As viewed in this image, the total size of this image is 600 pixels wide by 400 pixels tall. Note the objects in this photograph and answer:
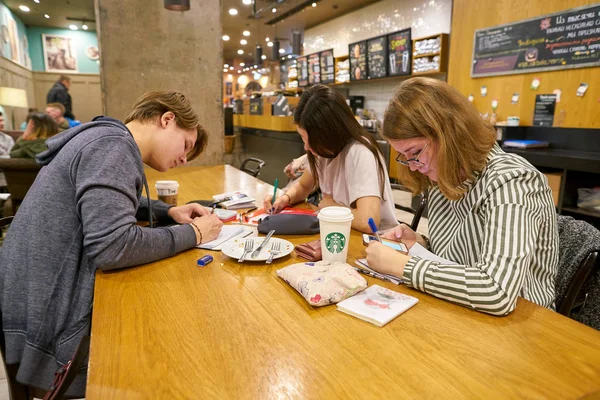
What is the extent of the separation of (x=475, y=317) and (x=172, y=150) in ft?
3.90

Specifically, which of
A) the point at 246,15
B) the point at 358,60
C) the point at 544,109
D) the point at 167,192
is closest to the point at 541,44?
the point at 544,109

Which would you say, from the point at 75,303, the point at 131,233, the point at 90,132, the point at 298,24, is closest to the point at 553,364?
the point at 131,233

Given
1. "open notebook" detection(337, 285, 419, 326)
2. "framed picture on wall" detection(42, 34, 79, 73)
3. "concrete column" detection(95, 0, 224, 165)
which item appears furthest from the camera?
"framed picture on wall" detection(42, 34, 79, 73)

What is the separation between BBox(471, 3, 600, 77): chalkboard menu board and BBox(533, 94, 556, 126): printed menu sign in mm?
312

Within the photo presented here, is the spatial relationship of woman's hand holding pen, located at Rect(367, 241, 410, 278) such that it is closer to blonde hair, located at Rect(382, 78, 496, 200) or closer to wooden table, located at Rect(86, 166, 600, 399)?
wooden table, located at Rect(86, 166, 600, 399)

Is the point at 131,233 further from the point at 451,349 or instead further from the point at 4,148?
the point at 4,148

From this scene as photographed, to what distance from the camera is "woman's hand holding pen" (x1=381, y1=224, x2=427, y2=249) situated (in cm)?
158

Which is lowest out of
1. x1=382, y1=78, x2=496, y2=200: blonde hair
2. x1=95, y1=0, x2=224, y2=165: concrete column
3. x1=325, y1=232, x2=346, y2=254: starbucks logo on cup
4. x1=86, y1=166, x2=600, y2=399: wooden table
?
A: x1=86, y1=166, x2=600, y2=399: wooden table

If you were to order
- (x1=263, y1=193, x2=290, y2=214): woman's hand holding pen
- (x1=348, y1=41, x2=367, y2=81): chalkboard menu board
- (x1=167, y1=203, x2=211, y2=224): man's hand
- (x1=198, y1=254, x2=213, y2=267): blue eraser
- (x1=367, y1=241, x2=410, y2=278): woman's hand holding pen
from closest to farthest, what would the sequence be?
(x1=367, y1=241, x2=410, y2=278): woman's hand holding pen → (x1=198, y1=254, x2=213, y2=267): blue eraser → (x1=167, y1=203, x2=211, y2=224): man's hand → (x1=263, y1=193, x2=290, y2=214): woman's hand holding pen → (x1=348, y1=41, x2=367, y2=81): chalkboard menu board

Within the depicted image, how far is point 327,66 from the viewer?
922cm

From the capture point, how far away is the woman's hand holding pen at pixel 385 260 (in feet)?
3.72

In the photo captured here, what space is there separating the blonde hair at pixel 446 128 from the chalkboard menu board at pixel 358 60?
23.3 feet

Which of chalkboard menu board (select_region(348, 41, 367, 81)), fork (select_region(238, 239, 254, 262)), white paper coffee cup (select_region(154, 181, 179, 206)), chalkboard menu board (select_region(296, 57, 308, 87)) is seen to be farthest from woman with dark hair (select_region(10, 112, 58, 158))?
chalkboard menu board (select_region(296, 57, 308, 87))

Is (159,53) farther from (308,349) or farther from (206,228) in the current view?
(308,349)
